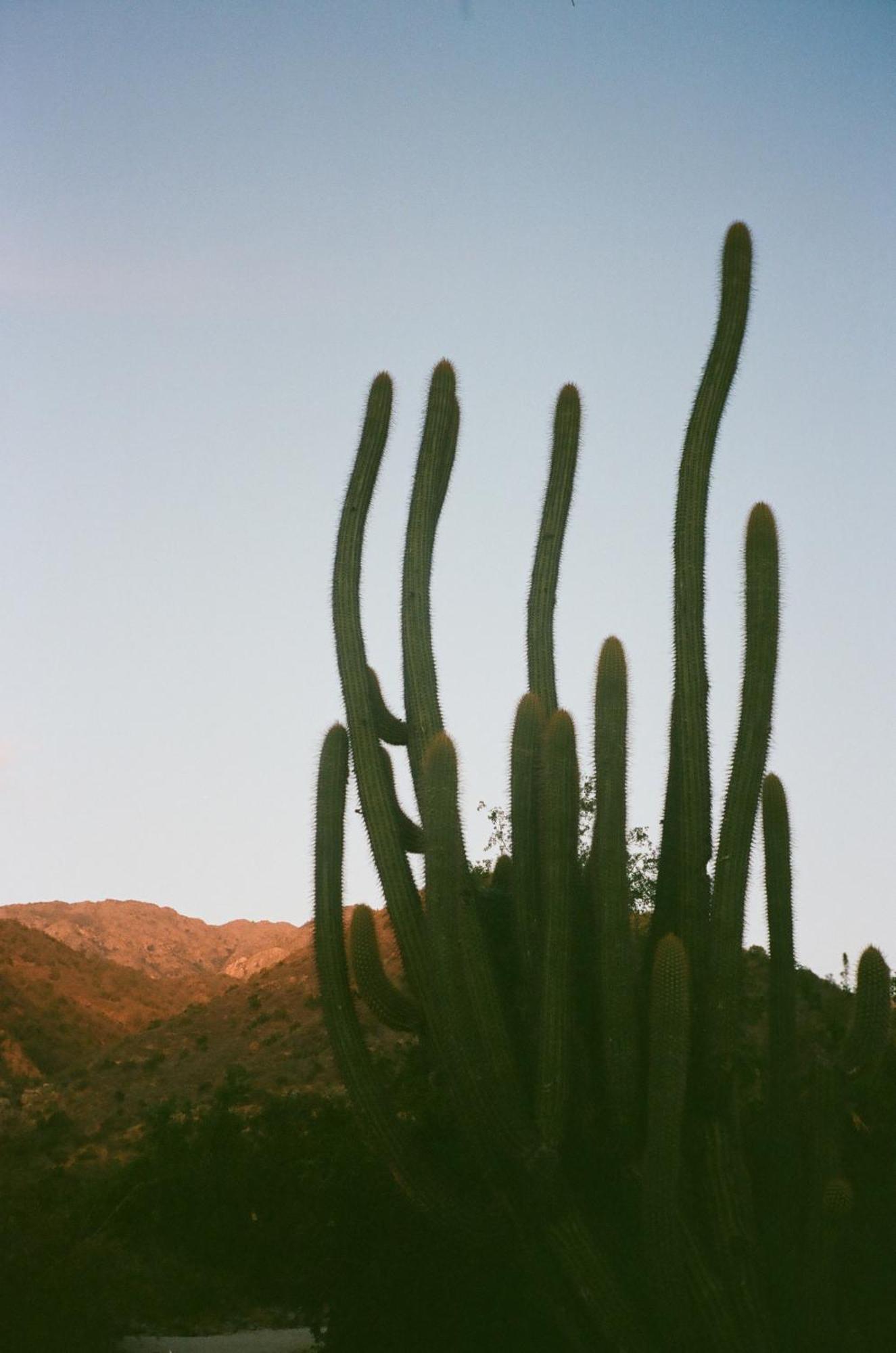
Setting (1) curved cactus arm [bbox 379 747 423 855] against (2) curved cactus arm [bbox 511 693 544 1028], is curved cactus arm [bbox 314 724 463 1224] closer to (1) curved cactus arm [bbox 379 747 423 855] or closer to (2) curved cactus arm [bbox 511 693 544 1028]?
(1) curved cactus arm [bbox 379 747 423 855]

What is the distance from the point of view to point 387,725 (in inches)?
364

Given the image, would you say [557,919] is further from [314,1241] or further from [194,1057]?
[194,1057]

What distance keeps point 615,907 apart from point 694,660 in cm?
171

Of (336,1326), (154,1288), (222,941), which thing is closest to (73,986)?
(222,941)

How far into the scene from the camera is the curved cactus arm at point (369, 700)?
8.52 m

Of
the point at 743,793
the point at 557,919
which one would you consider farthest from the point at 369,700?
the point at 743,793

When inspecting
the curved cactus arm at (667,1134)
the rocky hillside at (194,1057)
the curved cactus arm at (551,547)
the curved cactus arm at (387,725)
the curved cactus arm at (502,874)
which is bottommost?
the rocky hillside at (194,1057)

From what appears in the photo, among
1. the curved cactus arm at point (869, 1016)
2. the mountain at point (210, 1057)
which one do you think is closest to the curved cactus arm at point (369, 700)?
the curved cactus arm at point (869, 1016)

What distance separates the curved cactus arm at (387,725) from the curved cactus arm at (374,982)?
1.22m

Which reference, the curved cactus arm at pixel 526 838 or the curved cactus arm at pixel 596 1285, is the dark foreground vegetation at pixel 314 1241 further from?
the curved cactus arm at pixel 526 838

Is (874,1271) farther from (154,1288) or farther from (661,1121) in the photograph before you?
(154,1288)

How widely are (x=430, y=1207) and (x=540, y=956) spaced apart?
1.74 meters

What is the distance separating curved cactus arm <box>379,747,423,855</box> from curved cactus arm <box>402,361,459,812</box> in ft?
0.54

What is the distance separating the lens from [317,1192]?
15.0 m
